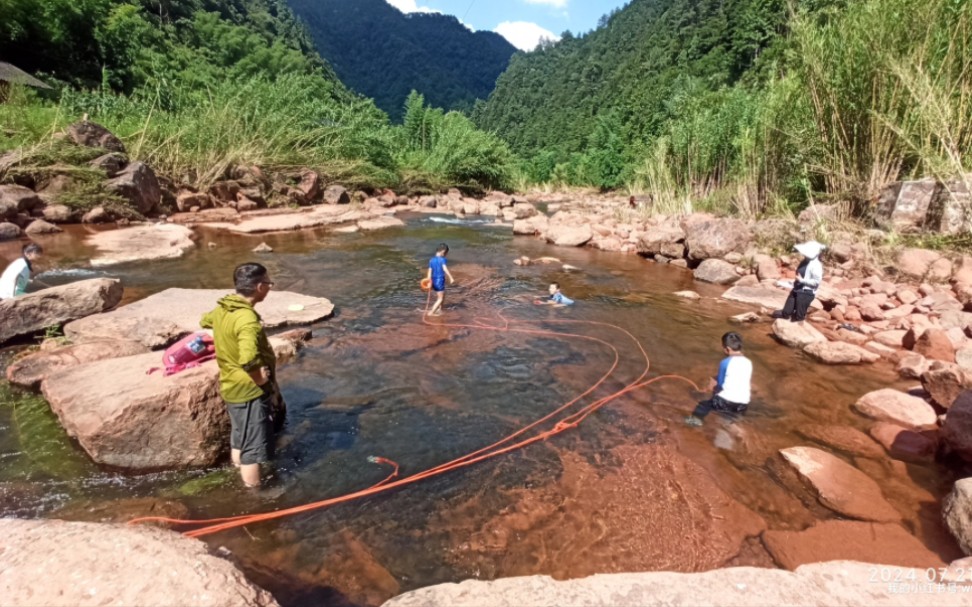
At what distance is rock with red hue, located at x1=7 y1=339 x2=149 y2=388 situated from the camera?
201 inches

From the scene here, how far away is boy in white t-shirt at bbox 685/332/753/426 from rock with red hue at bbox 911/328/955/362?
133 inches

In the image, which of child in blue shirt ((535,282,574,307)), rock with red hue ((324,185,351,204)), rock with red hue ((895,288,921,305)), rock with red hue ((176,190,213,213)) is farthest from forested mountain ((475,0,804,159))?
rock with red hue ((176,190,213,213))

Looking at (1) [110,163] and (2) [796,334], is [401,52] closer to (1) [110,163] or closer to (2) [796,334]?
(1) [110,163]

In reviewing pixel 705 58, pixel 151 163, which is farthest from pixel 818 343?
pixel 705 58

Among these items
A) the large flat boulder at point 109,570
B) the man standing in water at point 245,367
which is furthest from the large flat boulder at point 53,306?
the large flat boulder at point 109,570

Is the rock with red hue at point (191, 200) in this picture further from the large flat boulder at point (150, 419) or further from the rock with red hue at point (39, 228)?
the large flat boulder at point (150, 419)

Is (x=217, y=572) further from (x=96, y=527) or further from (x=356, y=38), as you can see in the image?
(x=356, y=38)

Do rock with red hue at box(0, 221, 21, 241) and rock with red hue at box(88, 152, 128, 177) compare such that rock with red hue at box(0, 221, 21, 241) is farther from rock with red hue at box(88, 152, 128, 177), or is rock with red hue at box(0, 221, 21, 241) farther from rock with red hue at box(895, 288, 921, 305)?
rock with red hue at box(895, 288, 921, 305)

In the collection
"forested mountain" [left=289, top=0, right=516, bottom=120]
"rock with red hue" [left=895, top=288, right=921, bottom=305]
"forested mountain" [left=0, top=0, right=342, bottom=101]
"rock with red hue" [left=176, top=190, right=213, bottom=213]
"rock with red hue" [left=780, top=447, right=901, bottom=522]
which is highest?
"forested mountain" [left=289, top=0, right=516, bottom=120]

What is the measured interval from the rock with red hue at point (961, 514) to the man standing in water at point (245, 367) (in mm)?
4948

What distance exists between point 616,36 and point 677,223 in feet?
311

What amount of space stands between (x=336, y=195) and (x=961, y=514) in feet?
67.7

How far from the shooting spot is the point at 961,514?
136 inches

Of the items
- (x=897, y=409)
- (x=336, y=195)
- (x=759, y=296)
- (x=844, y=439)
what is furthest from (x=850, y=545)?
(x=336, y=195)
